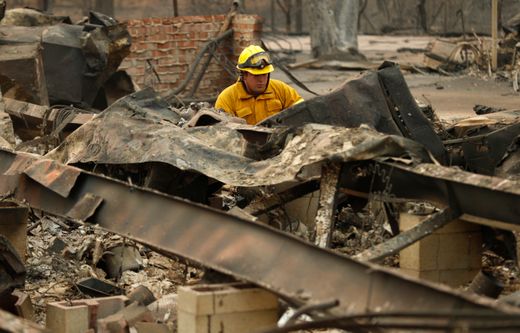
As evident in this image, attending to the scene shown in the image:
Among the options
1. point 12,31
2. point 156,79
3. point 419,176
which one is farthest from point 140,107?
point 156,79

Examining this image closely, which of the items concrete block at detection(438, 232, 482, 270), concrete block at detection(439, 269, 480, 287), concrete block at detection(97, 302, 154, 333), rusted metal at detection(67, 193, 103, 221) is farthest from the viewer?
concrete block at detection(439, 269, 480, 287)

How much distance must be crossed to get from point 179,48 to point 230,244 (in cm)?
1257

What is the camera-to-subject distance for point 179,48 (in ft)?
59.9

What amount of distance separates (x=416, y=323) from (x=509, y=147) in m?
3.90

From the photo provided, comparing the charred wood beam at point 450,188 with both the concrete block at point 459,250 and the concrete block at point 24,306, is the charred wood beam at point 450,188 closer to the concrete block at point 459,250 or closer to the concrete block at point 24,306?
the concrete block at point 459,250

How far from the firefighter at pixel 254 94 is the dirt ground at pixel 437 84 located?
15.2 feet

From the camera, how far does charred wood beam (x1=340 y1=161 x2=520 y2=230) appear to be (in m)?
6.13

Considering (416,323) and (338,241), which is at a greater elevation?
(416,323)

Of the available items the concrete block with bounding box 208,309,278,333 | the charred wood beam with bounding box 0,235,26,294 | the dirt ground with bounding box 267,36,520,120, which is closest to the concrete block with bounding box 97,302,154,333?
the concrete block with bounding box 208,309,278,333

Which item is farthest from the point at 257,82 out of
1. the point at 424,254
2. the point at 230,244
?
the point at 230,244

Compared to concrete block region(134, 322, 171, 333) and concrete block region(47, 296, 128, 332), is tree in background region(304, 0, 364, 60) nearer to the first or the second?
concrete block region(47, 296, 128, 332)

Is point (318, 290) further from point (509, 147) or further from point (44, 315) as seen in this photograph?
point (509, 147)

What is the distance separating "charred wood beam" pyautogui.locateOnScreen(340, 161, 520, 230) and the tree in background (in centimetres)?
1724

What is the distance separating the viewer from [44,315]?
7031 mm
